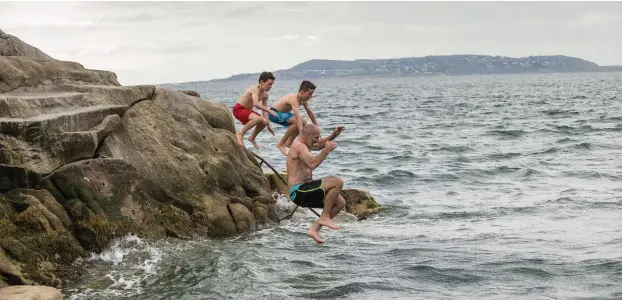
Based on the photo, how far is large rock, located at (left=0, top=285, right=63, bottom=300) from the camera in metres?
10.3

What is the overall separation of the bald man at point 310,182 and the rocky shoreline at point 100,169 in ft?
10.5

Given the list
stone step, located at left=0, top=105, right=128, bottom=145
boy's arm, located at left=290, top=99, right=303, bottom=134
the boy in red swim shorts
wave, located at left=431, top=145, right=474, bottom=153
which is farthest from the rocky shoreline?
Answer: wave, located at left=431, top=145, right=474, bottom=153

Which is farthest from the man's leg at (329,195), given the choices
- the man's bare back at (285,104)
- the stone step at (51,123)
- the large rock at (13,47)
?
the large rock at (13,47)

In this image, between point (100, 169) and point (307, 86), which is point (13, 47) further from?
point (307, 86)

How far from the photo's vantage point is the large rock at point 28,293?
10298 mm

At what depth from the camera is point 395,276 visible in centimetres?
1359

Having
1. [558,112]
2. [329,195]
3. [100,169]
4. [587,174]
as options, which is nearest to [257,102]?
[100,169]

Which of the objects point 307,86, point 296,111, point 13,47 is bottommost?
point 296,111

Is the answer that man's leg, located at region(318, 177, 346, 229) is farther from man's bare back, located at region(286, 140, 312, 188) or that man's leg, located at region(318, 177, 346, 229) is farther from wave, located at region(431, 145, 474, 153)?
wave, located at region(431, 145, 474, 153)

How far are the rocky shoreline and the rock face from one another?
20mm

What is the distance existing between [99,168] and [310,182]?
4.01 m

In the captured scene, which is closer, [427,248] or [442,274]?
[442,274]

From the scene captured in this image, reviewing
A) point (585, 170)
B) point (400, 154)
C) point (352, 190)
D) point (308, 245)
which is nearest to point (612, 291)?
point (308, 245)

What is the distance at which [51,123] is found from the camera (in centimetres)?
1395
